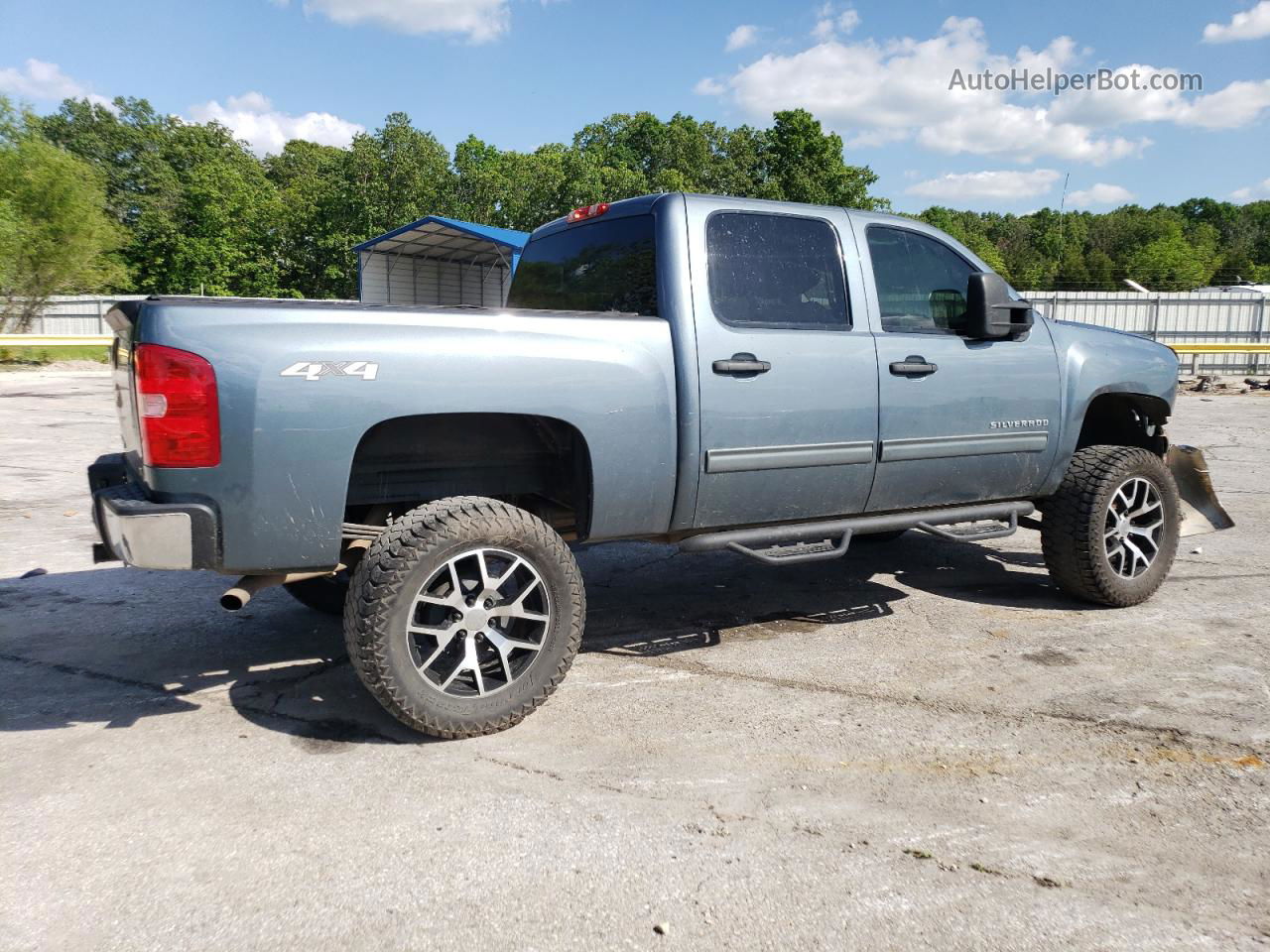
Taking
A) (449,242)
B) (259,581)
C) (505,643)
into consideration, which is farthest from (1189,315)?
(259,581)

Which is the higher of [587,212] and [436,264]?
[436,264]

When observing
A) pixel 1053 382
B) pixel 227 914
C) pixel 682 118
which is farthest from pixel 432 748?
pixel 682 118

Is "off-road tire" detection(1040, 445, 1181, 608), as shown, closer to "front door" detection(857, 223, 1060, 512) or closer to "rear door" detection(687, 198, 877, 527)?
"front door" detection(857, 223, 1060, 512)

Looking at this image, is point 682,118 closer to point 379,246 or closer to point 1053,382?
point 379,246

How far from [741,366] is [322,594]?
2.45 m

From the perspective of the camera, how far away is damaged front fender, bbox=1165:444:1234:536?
5.81m

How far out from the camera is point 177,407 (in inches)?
120

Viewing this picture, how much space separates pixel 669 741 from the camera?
351 cm

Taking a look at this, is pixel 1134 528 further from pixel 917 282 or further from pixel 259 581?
pixel 259 581

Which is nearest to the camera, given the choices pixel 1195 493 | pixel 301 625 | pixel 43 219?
pixel 301 625

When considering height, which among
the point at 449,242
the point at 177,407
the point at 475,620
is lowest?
the point at 475,620

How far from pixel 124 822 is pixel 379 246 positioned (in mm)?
28711

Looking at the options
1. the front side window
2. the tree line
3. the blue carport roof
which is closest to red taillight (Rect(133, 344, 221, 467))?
the front side window

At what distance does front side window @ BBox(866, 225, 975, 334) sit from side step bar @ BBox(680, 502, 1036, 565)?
88cm
